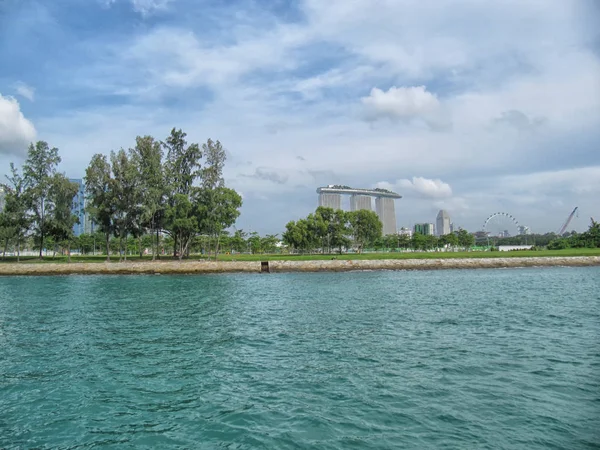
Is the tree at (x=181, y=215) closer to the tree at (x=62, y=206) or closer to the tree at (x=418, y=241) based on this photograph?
the tree at (x=62, y=206)

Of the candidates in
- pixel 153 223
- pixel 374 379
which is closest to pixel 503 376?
pixel 374 379

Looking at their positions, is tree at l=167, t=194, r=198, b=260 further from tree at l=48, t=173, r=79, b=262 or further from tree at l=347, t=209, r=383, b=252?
tree at l=347, t=209, r=383, b=252

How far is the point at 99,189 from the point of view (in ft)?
214

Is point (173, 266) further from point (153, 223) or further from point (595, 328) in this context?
point (595, 328)

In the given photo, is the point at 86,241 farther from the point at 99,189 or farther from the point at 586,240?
the point at 586,240

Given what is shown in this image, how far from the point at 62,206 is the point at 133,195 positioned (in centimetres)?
1255

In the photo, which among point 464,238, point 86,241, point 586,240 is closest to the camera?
point 586,240

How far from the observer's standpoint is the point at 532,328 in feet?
60.3

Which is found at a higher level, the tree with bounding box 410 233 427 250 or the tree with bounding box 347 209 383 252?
the tree with bounding box 347 209 383 252

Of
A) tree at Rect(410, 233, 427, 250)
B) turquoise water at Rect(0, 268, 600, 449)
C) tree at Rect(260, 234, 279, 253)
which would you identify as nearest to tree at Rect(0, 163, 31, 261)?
turquoise water at Rect(0, 268, 600, 449)

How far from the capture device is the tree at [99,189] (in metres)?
64.2

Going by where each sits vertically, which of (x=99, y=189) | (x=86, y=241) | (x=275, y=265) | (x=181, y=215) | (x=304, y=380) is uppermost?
(x=99, y=189)

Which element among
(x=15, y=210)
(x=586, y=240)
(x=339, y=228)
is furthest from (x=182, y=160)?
(x=586, y=240)

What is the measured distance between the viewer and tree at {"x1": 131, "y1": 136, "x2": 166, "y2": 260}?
215 ft
